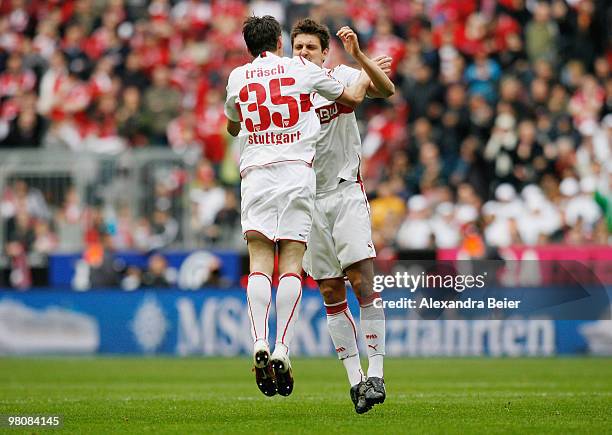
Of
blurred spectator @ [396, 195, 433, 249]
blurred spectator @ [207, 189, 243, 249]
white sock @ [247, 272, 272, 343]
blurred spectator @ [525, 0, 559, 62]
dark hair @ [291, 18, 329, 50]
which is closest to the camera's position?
white sock @ [247, 272, 272, 343]

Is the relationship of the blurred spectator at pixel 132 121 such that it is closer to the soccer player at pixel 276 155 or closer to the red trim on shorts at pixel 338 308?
the red trim on shorts at pixel 338 308

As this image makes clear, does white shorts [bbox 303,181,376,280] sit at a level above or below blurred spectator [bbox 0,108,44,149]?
below

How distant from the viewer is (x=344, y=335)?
9.92m

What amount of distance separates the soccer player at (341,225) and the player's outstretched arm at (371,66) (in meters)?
0.42

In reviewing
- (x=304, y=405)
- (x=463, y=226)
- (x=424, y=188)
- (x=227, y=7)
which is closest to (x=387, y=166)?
(x=424, y=188)

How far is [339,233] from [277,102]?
1.30 meters

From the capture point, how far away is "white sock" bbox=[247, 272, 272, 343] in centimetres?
883

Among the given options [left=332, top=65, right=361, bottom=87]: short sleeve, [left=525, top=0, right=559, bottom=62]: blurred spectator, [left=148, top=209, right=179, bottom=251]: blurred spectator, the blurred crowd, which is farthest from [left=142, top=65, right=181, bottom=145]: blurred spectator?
[left=332, top=65, right=361, bottom=87]: short sleeve

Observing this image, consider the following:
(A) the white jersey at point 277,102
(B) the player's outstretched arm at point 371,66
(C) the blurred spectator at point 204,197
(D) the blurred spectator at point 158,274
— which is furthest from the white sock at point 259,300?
(C) the blurred spectator at point 204,197

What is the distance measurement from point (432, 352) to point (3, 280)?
7531 mm

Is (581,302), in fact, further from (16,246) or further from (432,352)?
(16,246)

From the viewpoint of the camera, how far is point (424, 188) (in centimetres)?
2097

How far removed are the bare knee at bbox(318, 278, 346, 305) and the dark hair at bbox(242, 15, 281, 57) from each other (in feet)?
6.47

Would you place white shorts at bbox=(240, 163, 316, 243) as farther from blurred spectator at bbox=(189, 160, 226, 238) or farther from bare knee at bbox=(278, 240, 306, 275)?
blurred spectator at bbox=(189, 160, 226, 238)
